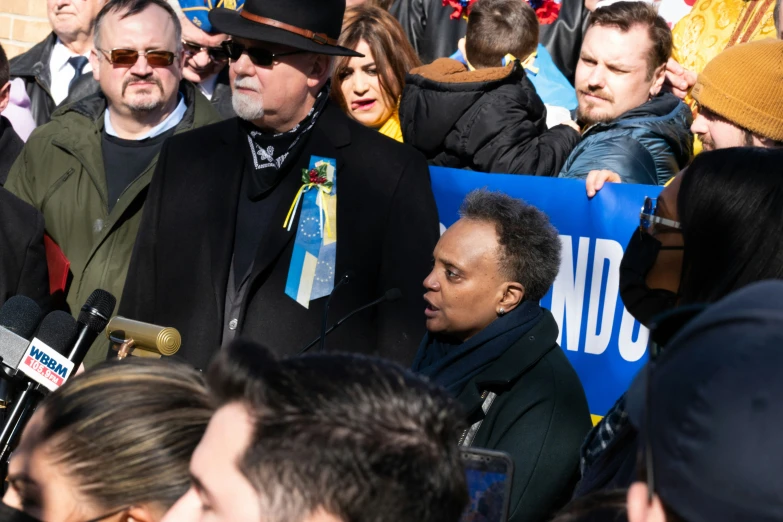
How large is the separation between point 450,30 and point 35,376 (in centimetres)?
475

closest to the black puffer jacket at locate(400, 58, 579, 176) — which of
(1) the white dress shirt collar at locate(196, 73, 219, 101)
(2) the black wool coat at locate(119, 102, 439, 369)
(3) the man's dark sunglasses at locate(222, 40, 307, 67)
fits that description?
(2) the black wool coat at locate(119, 102, 439, 369)

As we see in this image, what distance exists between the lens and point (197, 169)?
171 inches

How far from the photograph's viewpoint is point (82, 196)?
4.95 meters

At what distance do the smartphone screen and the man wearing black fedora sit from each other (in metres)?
2.00

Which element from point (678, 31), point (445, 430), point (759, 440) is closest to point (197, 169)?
point (678, 31)

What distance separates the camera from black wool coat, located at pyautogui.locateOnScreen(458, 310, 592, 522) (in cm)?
304

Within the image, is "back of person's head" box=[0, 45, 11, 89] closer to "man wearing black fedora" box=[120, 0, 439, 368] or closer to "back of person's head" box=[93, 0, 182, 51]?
"back of person's head" box=[93, 0, 182, 51]

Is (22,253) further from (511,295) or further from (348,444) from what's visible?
(348,444)

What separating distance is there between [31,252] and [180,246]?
67cm

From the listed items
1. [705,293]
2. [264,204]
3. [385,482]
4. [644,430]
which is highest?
[644,430]

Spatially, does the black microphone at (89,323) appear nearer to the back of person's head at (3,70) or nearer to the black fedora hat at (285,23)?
the black fedora hat at (285,23)

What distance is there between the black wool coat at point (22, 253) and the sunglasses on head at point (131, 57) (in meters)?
0.93

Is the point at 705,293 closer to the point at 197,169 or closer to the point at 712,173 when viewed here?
the point at 712,173

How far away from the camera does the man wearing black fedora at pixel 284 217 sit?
4.04 m
